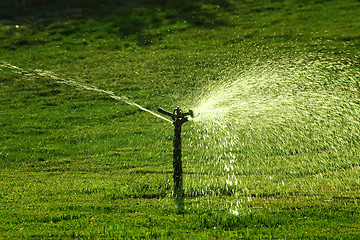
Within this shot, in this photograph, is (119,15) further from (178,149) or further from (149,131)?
(178,149)

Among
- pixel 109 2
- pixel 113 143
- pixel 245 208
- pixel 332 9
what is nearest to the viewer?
pixel 245 208

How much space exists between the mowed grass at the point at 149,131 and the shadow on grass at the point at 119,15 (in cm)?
13

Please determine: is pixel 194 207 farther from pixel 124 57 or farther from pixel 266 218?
pixel 124 57

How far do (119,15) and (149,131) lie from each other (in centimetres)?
1594

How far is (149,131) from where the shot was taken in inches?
476

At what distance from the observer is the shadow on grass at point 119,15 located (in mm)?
24250

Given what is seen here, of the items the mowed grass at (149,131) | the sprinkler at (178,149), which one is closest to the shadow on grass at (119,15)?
the mowed grass at (149,131)

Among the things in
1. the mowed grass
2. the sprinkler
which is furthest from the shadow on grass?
the sprinkler

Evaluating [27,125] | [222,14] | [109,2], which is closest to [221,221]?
[27,125]

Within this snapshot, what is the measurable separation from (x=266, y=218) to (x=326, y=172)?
2939 mm

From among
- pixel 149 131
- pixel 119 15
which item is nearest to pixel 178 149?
pixel 149 131

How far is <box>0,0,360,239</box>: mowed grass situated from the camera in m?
5.91

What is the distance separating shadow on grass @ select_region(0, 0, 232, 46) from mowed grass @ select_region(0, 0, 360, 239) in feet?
0.43

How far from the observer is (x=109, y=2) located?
28016mm
